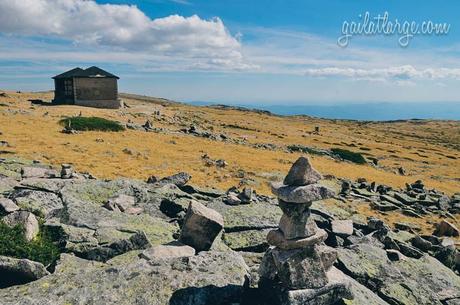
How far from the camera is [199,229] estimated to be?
43.4ft

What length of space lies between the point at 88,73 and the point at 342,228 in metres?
77.1

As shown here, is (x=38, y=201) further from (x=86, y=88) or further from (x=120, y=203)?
(x=86, y=88)

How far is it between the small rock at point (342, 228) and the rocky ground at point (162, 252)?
46 mm

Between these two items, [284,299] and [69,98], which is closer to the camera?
[284,299]

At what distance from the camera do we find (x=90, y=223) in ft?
47.3

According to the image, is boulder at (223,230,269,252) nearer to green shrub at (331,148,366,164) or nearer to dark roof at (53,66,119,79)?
green shrub at (331,148,366,164)

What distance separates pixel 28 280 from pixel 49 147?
31.2m

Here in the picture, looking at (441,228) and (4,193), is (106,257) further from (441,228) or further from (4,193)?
(441,228)

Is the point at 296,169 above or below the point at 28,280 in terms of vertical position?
above

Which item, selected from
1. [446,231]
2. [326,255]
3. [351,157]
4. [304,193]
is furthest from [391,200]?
[351,157]

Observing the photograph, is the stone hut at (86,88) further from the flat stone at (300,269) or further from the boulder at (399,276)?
the flat stone at (300,269)

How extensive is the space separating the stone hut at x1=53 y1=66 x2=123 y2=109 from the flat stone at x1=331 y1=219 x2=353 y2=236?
73319mm

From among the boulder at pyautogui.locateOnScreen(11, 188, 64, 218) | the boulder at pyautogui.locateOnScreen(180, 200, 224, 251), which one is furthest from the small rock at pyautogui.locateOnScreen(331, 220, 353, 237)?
the boulder at pyautogui.locateOnScreen(11, 188, 64, 218)

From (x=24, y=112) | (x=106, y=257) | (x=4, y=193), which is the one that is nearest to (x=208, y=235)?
(x=106, y=257)
